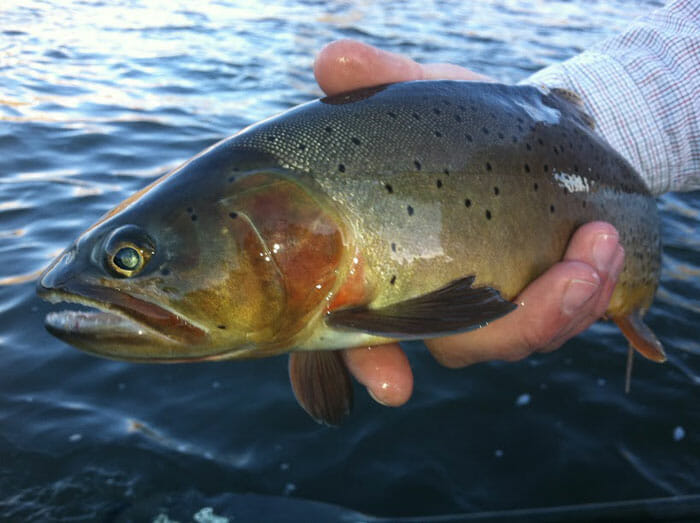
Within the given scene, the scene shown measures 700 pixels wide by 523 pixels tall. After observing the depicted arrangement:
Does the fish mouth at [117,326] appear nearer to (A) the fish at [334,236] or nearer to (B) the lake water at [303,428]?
(A) the fish at [334,236]

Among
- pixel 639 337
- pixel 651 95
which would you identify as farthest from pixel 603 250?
pixel 651 95

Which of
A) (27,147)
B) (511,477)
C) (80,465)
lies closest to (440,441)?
(511,477)

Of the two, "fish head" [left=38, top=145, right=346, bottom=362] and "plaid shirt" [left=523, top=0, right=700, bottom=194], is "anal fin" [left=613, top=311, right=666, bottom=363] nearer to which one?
"plaid shirt" [left=523, top=0, right=700, bottom=194]

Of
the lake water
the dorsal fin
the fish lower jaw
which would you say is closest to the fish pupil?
the fish lower jaw

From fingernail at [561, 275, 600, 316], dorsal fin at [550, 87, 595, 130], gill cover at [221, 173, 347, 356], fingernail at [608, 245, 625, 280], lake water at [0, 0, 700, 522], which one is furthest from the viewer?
lake water at [0, 0, 700, 522]

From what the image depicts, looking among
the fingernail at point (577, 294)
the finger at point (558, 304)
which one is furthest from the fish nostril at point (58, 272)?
the fingernail at point (577, 294)

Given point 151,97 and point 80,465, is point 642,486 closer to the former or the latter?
point 80,465
